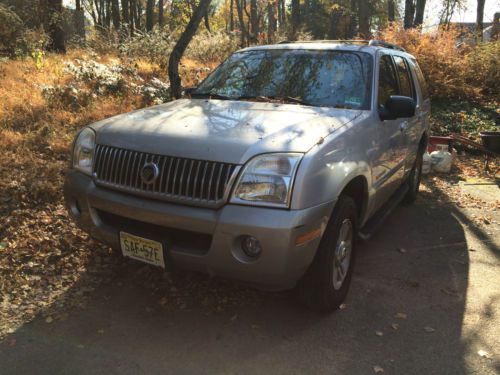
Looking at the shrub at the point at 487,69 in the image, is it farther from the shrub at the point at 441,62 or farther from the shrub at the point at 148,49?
the shrub at the point at 148,49

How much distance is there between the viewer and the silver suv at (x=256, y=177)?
8.61 feet

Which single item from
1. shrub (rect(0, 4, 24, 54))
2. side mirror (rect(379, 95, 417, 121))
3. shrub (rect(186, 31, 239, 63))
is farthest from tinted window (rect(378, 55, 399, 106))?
shrub (rect(186, 31, 239, 63))

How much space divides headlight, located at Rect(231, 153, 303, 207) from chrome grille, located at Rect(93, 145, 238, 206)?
0.26ft

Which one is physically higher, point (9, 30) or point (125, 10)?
point (125, 10)

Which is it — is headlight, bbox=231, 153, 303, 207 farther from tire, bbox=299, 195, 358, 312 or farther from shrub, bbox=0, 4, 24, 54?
shrub, bbox=0, 4, 24, 54

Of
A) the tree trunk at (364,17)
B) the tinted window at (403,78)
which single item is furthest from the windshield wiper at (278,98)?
the tree trunk at (364,17)

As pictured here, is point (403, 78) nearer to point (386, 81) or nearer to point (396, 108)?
point (386, 81)

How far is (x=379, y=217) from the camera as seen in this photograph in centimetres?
426

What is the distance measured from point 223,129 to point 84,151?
1056 millimetres

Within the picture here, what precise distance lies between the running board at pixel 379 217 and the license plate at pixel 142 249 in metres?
1.66

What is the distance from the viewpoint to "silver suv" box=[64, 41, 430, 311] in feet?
8.61

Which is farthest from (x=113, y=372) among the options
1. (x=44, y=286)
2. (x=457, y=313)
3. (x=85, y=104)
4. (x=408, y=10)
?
(x=408, y=10)

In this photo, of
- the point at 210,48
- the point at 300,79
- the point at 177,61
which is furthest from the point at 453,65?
the point at 300,79

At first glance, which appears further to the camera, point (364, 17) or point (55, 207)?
point (364, 17)
